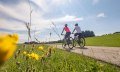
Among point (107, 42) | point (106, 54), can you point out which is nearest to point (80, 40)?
point (106, 54)

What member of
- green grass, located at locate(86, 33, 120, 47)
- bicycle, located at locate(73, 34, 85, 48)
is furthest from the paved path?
green grass, located at locate(86, 33, 120, 47)

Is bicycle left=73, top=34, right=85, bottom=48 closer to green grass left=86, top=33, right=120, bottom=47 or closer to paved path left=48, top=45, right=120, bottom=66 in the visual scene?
green grass left=86, top=33, right=120, bottom=47

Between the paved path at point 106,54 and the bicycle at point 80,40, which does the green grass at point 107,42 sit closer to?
the bicycle at point 80,40

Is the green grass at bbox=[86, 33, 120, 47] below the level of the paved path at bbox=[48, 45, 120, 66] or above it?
above

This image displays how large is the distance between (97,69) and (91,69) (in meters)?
0.18

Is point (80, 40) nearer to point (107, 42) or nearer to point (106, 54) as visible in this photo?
point (106, 54)

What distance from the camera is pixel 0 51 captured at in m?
0.53

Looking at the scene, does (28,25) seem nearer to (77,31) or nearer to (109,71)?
(109,71)

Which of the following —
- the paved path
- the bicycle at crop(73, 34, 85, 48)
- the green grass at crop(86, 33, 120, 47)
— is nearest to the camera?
the paved path

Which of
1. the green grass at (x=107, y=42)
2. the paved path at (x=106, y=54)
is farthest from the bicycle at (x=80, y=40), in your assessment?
the paved path at (x=106, y=54)

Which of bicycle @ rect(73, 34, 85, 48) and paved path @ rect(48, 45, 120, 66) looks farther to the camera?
bicycle @ rect(73, 34, 85, 48)

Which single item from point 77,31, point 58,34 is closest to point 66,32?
point 77,31

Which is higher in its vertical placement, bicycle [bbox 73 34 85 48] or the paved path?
bicycle [bbox 73 34 85 48]

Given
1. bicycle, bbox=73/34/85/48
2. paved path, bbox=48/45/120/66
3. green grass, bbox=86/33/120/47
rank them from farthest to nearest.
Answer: green grass, bbox=86/33/120/47 < bicycle, bbox=73/34/85/48 < paved path, bbox=48/45/120/66
